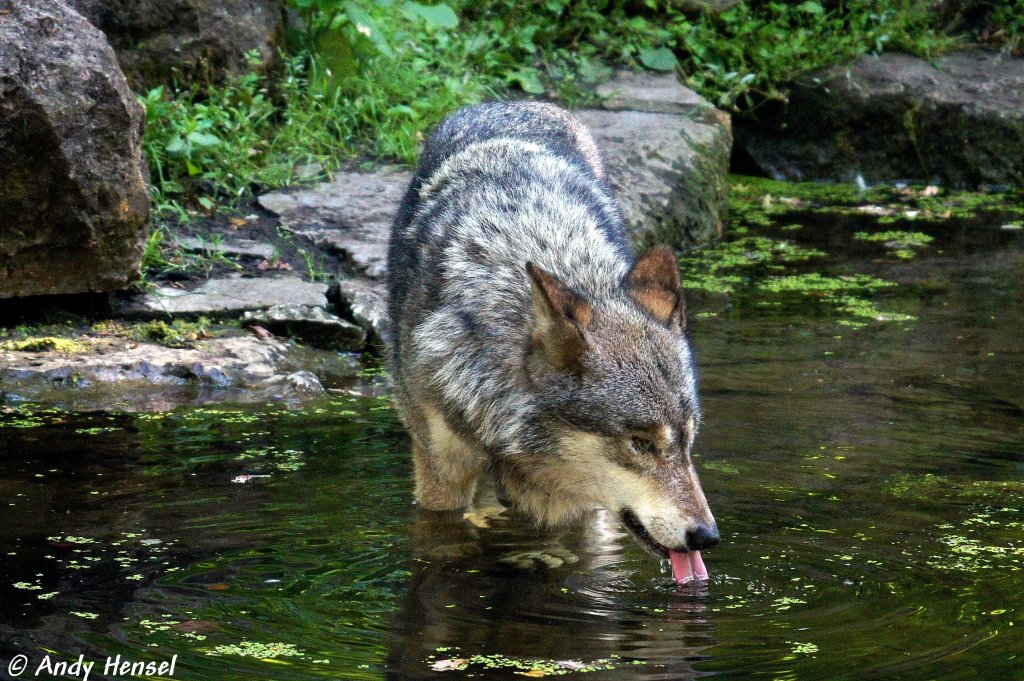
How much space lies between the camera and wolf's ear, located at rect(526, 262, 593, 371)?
13.5ft

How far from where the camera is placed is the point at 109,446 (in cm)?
575

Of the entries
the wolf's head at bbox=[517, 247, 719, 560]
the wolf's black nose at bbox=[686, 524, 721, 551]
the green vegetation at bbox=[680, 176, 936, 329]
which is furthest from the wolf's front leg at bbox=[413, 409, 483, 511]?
the green vegetation at bbox=[680, 176, 936, 329]

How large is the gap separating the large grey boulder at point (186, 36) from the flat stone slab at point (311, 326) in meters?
2.52

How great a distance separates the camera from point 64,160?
6.49 meters

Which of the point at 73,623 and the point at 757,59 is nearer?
the point at 73,623

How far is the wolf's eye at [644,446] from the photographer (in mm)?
4082

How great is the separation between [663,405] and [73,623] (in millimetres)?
1997

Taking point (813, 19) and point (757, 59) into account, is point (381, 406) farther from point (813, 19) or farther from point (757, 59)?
point (813, 19)

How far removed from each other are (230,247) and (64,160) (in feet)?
5.31

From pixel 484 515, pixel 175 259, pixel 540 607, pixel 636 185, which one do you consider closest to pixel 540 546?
pixel 484 515

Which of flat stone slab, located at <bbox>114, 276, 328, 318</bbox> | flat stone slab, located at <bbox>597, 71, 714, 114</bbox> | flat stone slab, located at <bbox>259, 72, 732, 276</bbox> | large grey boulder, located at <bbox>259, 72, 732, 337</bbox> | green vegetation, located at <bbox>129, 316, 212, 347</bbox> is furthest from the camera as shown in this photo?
flat stone slab, located at <bbox>597, 71, 714, 114</bbox>

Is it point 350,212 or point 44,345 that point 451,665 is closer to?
point 44,345

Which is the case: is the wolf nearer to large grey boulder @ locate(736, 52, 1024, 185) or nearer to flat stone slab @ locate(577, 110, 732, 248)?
flat stone slab @ locate(577, 110, 732, 248)

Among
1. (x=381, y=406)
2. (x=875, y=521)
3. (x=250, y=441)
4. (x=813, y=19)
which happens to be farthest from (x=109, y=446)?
(x=813, y=19)
